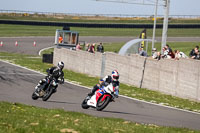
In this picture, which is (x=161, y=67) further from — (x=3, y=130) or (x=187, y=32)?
(x=187, y=32)

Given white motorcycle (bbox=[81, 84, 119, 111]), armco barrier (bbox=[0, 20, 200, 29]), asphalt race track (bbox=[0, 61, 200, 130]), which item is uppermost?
armco barrier (bbox=[0, 20, 200, 29])

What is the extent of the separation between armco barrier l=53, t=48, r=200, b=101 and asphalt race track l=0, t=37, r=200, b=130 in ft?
9.81

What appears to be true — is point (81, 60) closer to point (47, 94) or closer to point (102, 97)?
point (47, 94)

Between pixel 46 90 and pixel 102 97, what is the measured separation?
11.5ft

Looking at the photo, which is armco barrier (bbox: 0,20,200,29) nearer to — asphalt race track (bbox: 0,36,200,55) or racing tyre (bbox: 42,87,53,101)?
asphalt race track (bbox: 0,36,200,55)

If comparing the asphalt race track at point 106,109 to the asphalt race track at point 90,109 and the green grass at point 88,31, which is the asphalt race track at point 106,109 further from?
the green grass at point 88,31

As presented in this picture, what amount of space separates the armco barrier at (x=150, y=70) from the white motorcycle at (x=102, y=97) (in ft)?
23.2

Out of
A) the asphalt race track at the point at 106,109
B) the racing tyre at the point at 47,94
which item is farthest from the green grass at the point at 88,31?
the racing tyre at the point at 47,94

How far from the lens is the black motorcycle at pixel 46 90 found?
716 inches

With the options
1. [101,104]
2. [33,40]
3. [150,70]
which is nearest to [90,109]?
[101,104]

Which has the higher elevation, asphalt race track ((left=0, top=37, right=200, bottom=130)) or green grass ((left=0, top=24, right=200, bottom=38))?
green grass ((left=0, top=24, right=200, bottom=38))

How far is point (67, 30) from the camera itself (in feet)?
141

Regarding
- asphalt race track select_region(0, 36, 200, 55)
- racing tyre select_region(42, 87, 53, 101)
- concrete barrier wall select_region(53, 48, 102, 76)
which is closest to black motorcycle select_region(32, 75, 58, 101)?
racing tyre select_region(42, 87, 53, 101)

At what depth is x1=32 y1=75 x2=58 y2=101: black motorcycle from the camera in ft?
59.7
